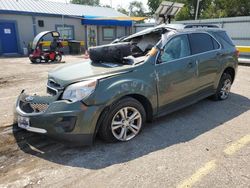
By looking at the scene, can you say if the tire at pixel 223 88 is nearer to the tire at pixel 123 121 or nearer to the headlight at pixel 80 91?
the tire at pixel 123 121

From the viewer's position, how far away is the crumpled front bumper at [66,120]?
288 centimetres

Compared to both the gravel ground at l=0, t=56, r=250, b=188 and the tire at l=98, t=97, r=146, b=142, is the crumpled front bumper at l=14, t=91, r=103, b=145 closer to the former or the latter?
the tire at l=98, t=97, r=146, b=142

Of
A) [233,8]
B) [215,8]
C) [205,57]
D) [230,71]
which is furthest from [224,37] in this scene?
[215,8]

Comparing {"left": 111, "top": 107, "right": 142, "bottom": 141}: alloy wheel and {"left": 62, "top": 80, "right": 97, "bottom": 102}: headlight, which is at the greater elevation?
{"left": 62, "top": 80, "right": 97, "bottom": 102}: headlight

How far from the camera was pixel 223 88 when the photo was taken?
5305 millimetres

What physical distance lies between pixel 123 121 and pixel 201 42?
8.02 feet

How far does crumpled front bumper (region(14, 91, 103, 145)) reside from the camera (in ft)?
9.46

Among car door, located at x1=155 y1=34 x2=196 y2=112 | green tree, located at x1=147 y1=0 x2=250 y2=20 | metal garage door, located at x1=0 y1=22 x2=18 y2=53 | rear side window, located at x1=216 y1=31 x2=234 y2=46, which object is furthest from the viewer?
green tree, located at x1=147 y1=0 x2=250 y2=20

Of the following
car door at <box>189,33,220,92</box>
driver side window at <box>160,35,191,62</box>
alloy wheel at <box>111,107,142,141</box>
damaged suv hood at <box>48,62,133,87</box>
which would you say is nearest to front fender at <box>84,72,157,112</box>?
damaged suv hood at <box>48,62,133,87</box>

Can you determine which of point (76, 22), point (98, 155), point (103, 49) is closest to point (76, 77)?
point (103, 49)

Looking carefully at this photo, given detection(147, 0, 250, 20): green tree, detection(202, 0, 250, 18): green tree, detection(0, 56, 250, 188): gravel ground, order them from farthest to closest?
1. detection(147, 0, 250, 20): green tree
2. detection(202, 0, 250, 18): green tree
3. detection(0, 56, 250, 188): gravel ground

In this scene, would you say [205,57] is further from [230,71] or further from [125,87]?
[125,87]

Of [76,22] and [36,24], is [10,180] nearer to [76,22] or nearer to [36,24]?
[36,24]

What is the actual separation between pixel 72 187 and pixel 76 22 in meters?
19.7
